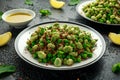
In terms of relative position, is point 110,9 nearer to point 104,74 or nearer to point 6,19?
point 104,74

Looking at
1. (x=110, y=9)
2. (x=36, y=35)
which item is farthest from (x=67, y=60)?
(x=110, y=9)

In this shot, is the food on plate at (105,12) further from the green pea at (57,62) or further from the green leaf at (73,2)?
the green pea at (57,62)

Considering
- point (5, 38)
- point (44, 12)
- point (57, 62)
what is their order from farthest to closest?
point (44, 12) → point (5, 38) → point (57, 62)

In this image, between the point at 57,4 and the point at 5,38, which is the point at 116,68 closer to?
the point at 5,38

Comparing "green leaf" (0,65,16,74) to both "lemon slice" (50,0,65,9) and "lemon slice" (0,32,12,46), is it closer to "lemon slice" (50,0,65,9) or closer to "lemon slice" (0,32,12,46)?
"lemon slice" (0,32,12,46)

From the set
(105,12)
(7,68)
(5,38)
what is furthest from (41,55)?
(105,12)

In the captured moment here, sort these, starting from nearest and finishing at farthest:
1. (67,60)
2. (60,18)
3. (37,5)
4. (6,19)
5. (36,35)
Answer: (67,60), (36,35), (6,19), (60,18), (37,5)
